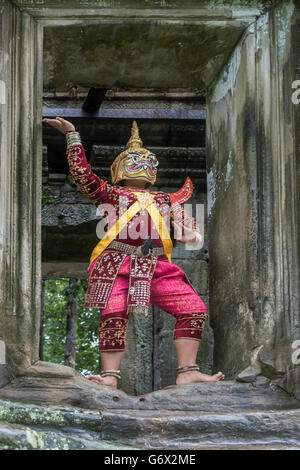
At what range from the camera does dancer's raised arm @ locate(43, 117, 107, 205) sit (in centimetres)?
551

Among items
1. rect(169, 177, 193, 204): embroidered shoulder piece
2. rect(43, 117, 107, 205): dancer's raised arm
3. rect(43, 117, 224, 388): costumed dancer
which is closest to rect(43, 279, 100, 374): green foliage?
rect(169, 177, 193, 204): embroidered shoulder piece

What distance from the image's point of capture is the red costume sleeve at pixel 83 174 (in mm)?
5508

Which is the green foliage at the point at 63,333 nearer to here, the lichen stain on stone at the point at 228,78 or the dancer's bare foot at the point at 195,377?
the lichen stain on stone at the point at 228,78

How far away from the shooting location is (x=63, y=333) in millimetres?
14578

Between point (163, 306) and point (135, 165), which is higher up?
point (135, 165)

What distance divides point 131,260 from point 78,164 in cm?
61

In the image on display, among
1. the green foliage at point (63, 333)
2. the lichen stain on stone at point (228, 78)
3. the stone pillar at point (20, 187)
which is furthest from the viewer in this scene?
the green foliage at point (63, 333)

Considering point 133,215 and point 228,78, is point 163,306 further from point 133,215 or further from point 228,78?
point 228,78

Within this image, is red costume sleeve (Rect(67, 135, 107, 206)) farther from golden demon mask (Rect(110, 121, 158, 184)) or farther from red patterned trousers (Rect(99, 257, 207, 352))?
red patterned trousers (Rect(99, 257, 207, 352))

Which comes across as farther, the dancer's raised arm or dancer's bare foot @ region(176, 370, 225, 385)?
the dancer's raised arm

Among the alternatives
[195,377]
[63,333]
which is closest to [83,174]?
[195,377]

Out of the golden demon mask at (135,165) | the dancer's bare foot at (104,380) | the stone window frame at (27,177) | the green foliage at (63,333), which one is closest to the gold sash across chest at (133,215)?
the golden demon mask at (135,165)
